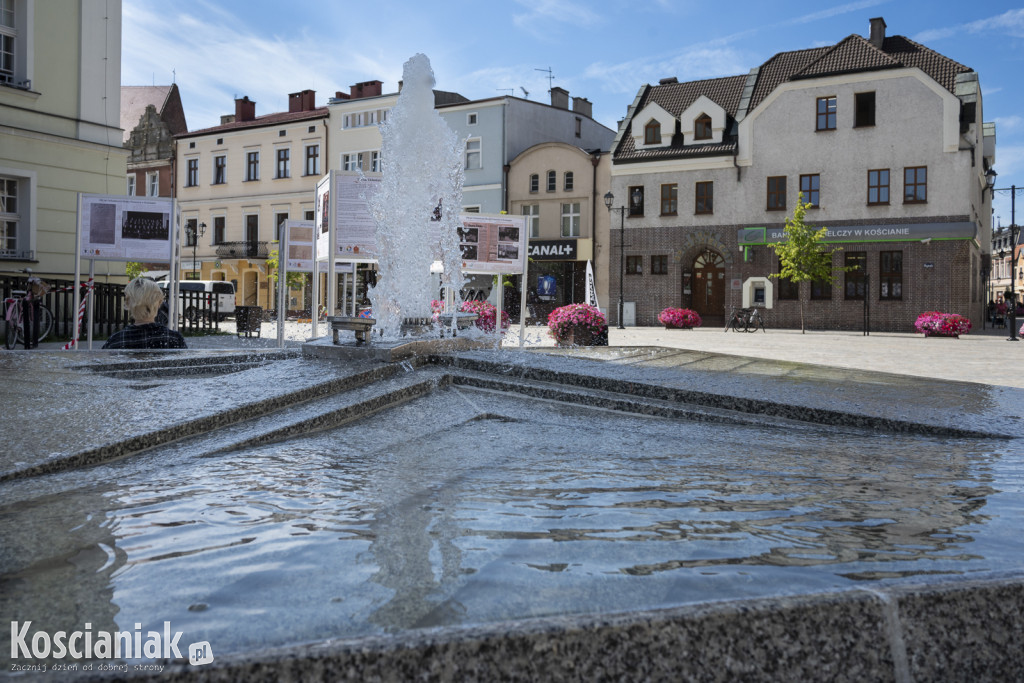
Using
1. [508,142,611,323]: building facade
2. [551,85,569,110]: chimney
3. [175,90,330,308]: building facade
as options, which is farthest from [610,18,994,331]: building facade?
[175,90,330,308]: building facade

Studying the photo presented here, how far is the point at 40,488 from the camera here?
305 cm

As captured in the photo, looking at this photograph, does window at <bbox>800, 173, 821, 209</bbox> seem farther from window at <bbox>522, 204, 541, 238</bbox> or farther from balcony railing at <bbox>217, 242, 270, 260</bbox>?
balcony railing at <bbox>217, 242, 270, 260</bbox>

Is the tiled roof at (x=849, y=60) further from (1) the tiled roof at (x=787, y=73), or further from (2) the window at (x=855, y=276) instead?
(2) the window at (x=855, y=276)

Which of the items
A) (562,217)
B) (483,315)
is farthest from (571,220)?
(483,315)

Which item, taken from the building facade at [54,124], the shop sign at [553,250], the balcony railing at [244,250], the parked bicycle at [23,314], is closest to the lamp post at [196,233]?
the balcony railing at [244,250]

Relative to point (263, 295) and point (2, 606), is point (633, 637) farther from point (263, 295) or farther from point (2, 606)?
point (263, 295)

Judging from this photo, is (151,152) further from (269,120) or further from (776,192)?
(776,192)

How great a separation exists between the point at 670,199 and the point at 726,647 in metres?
36.2

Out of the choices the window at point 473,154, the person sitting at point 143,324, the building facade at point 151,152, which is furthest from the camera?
the building facade at point 151,152

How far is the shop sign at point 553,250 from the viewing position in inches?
1549

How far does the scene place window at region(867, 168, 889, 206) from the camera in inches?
1260

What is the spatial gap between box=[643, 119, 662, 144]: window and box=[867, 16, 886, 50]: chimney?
370 inches

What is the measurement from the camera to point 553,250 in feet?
130

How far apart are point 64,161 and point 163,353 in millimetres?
12055
